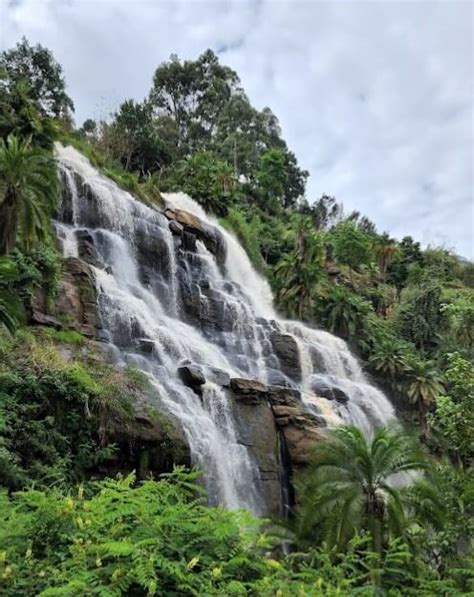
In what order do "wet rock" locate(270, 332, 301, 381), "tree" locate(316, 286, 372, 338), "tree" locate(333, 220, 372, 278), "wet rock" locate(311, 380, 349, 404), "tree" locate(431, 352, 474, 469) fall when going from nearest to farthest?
"tree" locate(431, 352, 474, 469)
"wet rock" locate(311, 380, 349, 404)
"wet rock" locate(270, 332, 301, 381)
"tree" locate(316, 286, 372, 338)
"tree" locate(333, 220, 372, 278)

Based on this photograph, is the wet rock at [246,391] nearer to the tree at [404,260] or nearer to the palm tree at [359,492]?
the palm tree at [359,492]

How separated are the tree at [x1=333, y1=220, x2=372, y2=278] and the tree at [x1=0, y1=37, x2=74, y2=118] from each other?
78.3 feet

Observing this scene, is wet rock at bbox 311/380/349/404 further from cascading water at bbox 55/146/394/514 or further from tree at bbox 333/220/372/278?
tree at bbox 333/220/372/278

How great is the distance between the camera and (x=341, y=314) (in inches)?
1426

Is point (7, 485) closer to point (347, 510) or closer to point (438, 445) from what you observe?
point (347, 510)

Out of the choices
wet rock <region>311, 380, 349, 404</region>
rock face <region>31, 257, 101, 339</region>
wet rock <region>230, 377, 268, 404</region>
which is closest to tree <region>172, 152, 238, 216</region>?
wet rock <region>311, 380, 349, 404</region>

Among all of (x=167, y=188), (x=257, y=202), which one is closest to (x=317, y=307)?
(x=167, y=188)

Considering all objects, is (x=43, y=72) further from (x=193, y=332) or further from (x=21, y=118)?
(x=193, y=332)

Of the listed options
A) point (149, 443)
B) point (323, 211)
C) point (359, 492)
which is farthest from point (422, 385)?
point (323, 211)

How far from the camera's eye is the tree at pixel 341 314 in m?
36.0

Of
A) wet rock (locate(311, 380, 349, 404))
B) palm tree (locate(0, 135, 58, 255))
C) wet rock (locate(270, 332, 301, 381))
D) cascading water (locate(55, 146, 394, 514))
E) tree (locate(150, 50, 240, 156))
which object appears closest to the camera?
cascading water (locate(55, 146, 394, 514))

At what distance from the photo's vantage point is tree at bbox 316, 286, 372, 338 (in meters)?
36.0

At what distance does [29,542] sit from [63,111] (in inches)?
1719

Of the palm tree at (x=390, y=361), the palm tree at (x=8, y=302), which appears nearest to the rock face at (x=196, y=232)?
the palm tree at (x=390, y=361)
